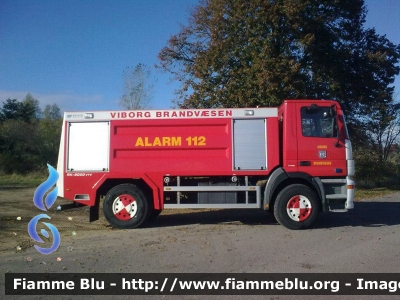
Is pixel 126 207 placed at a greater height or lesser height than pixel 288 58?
lesser

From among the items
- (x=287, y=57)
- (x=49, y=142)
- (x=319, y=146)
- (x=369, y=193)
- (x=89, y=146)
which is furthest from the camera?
(x=49, y=142)

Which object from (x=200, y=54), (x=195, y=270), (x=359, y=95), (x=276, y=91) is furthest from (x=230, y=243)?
(x=359, y=95)

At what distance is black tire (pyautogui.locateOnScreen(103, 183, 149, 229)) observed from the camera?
10.6m

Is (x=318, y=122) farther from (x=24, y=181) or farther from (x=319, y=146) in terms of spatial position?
(x=24, y=181)

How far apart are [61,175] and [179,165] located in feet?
9.44

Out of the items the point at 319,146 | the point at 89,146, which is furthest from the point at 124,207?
the point at 319,146

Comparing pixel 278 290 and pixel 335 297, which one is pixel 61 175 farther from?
pixel 335 297

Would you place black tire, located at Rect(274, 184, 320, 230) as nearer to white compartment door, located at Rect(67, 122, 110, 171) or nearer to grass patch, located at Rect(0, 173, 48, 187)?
white compartment door, located at Rect(67, 122, 110, 171)

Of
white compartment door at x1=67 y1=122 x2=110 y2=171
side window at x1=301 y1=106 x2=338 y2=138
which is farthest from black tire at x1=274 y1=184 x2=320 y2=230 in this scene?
white compartment door at x1=67 y1=122 x2=110 y2=171

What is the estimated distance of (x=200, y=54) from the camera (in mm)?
19250

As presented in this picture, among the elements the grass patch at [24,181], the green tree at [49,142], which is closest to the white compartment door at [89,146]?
the grass patch at [24,181]

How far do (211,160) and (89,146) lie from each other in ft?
9.76

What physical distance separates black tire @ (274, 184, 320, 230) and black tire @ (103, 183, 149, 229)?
125 inches

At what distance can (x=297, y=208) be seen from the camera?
33.7 ft
